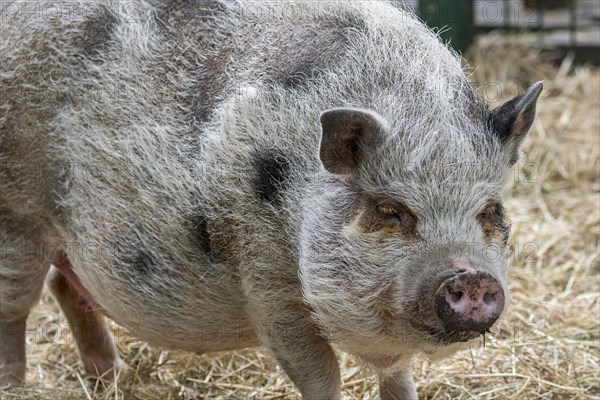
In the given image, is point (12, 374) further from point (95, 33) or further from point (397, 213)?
point (397, 213)

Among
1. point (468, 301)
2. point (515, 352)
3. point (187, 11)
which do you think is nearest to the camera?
point (468, 301)

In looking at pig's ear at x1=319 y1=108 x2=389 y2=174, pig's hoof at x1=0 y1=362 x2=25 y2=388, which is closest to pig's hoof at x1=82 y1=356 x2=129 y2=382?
pig's hoof at x1=0 y1=362 x2=25 y2=388

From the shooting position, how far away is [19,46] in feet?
14.4

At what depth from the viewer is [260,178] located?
12.4 feet

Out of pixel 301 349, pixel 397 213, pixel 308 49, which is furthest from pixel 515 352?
pixel 308 49

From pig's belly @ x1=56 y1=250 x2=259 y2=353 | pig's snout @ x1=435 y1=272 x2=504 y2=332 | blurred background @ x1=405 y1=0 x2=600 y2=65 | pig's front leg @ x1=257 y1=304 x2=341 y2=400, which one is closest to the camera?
pig's snout @ x1=435 y1=272 x2=504 y2=332

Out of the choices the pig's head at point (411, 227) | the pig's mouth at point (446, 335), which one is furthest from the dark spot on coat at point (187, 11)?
the pig's mouth at point (446, 335)

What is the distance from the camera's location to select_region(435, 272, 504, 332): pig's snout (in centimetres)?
321

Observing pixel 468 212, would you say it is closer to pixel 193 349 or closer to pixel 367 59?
pixel 367 59

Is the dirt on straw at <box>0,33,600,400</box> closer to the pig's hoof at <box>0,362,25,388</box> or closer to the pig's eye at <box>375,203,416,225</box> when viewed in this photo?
the pig's hoof at <box>0,362,25,388</box>

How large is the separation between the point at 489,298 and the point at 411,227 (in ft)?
1.13

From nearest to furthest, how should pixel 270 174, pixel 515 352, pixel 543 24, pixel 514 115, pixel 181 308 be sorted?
1. pixel 514 115
2. pixel 270 174
3. pixel 181 308
4. pixel 515 352
5. pixel 543 24

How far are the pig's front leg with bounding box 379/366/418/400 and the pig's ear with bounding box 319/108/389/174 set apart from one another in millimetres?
1101

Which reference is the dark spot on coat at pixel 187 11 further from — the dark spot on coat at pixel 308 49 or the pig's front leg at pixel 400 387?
the pig's front leg at pixel 400 387
